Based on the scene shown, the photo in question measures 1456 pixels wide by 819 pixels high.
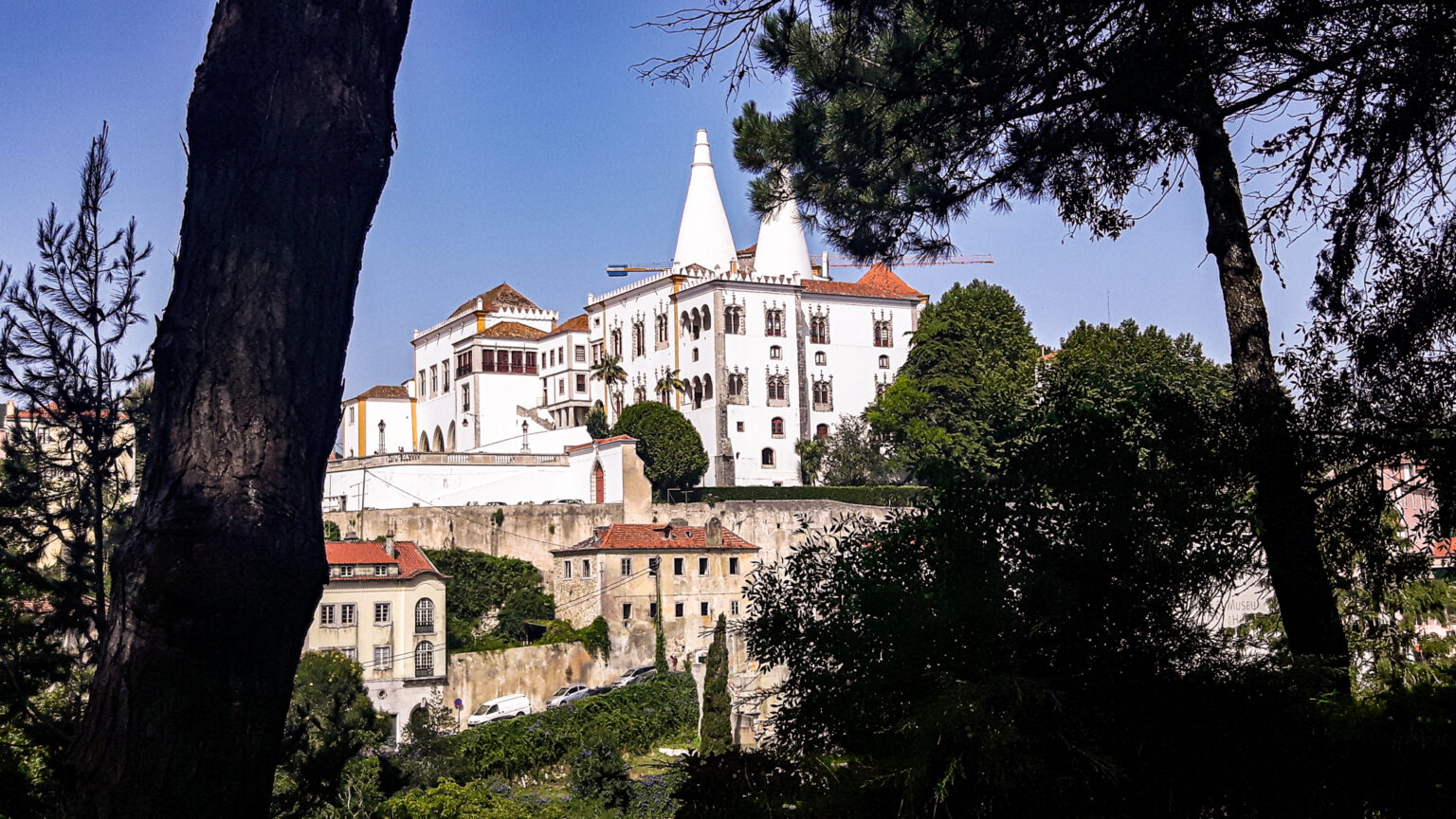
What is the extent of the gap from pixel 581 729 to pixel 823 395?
3045 cm

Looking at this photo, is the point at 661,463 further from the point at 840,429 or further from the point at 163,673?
the point at 163,673

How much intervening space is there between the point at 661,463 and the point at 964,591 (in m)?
46.9

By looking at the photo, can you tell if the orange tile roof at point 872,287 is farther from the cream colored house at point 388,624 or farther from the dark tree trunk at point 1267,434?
the dark tree trunk at point 1267,434

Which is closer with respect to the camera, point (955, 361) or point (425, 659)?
point (425, 659)

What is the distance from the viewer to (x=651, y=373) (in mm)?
64438

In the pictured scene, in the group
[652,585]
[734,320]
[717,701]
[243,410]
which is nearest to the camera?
[243,410]

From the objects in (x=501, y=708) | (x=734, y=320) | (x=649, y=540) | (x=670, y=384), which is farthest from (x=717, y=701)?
(x=734, y=320)

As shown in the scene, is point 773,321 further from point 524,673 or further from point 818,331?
point 524,673

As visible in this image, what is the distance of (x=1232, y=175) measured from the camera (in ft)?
28.9

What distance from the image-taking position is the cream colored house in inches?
1559

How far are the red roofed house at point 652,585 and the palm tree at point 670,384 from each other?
16.0 metres

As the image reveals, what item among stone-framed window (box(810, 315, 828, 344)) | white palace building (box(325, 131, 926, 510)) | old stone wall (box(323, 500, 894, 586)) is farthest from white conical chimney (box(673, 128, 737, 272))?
old stone wall (box(323, 500, 894, 586))

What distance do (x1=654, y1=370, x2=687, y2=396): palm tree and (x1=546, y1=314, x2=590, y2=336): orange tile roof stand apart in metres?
7.32

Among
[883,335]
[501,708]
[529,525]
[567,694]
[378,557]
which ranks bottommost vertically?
[501,708]
